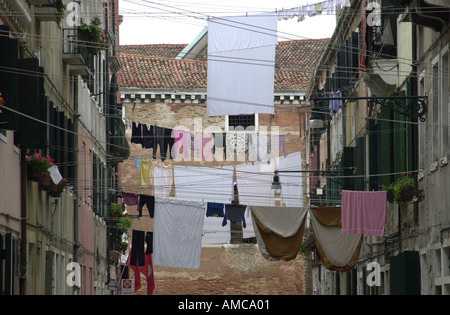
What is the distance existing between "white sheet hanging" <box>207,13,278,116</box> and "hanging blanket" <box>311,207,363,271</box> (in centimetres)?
375

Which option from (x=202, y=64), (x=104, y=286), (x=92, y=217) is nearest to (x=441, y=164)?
(x=92, y=217)

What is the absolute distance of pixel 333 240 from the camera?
26312mm

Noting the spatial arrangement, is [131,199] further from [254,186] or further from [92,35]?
[92,35]

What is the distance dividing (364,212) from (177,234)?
10.4 m

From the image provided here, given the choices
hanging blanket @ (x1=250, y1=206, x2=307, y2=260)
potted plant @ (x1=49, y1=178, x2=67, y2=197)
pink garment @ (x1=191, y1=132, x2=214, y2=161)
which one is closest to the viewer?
potted plant @ (x1=49, y1=178, x2=67, y2=197)

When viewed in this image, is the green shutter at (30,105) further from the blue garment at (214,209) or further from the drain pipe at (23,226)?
the blue garment at (214,209)

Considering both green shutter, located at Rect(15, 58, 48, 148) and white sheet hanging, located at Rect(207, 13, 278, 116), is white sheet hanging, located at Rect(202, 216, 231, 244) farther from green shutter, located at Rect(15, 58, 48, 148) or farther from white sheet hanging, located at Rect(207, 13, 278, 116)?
green shutter, located at Rect(15, 58, 48, 148)

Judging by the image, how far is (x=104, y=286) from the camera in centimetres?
3550

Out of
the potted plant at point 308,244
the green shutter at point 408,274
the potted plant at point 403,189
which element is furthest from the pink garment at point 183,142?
the green shutter at point 408,274

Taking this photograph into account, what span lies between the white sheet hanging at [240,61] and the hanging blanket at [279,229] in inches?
123

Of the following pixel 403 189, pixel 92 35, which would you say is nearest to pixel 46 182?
pixel 92 35

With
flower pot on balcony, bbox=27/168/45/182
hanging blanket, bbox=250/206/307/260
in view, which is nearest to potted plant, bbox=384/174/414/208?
hanging blanket, bbox=250/206/307/260

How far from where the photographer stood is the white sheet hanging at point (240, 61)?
93.5ft

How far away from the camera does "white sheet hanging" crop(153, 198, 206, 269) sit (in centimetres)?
3262
